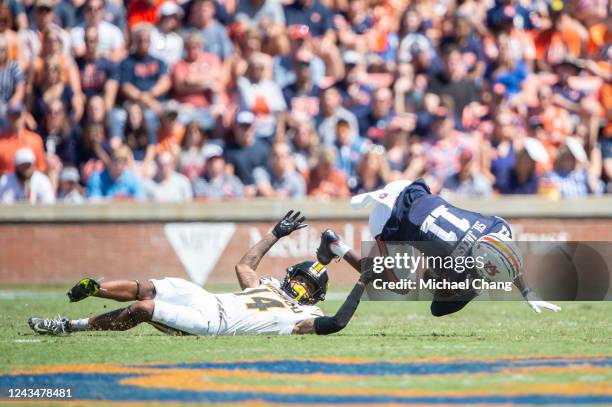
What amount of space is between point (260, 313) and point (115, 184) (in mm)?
7210

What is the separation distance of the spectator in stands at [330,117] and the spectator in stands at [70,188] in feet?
11.4

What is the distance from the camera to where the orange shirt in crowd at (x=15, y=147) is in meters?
16.6

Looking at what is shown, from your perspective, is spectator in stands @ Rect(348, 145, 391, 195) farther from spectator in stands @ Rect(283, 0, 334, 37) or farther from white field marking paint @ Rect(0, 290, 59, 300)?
white field marking paint @ Rect(0, 290, 59, 300)

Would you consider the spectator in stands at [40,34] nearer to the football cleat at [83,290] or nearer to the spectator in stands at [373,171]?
the spectator in stands at [373,171]

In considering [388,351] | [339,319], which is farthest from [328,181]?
[388,351]

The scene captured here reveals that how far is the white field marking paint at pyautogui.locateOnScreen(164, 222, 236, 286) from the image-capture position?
1700 centimetres

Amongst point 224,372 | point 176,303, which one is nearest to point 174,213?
point 176,303

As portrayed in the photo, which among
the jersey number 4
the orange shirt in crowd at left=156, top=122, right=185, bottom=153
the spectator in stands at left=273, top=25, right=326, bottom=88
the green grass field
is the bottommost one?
the green grass field

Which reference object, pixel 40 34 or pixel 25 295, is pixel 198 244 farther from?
pixel 40 34

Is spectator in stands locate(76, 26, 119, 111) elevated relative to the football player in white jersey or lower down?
elevated

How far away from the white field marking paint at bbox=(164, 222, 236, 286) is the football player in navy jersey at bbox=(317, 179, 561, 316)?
20.0 feet

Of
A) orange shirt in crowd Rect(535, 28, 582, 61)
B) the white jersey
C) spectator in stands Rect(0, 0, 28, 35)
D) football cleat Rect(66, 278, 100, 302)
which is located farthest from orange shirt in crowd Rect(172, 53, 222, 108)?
football cleat Rect(66, 278, 100, 302)

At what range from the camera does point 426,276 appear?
38.4 ft

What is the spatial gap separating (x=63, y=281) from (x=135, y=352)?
7534 mm
